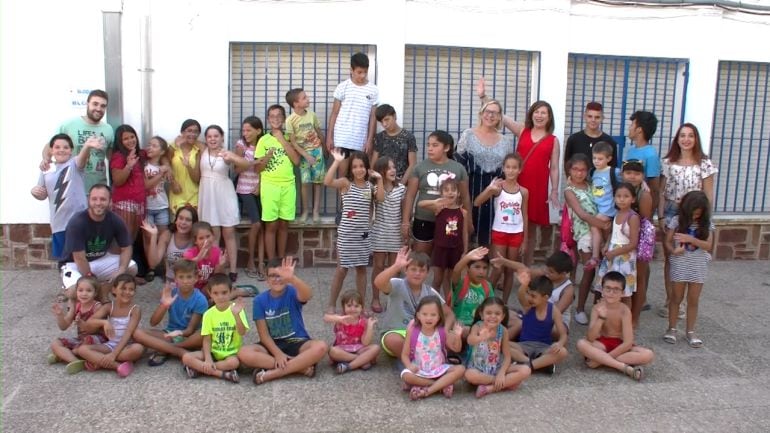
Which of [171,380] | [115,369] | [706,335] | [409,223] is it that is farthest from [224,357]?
[706,335]

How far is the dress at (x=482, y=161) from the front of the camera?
6.39 meters

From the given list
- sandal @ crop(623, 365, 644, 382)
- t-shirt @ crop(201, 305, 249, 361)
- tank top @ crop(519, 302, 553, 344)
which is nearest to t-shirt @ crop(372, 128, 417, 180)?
tank top @ crop(519, 302, 553, 344)

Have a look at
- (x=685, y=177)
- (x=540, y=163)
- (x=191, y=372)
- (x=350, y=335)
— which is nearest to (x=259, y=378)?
(x=191, y=372)

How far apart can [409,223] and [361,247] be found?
0.47m

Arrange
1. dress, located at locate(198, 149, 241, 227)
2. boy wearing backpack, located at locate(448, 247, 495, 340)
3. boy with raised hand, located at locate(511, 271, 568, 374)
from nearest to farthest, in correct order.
Result: boy with raised hand, located at locate(511, 271, 568, 374), boy wearing backpack, located at locate(448, 247, 495, 340), dress, located at locate(198, 149, 241, 227)

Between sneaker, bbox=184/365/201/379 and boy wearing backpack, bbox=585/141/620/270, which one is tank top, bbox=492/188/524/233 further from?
sneaker, bbox=184/365/201/379

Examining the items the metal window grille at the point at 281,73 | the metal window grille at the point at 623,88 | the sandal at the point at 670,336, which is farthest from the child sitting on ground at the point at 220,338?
the metal window grille at the point at 623,88

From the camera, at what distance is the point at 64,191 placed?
226 inches

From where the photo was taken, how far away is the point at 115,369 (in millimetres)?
4488

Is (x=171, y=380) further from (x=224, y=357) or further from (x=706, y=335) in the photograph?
(x=706, y=335)

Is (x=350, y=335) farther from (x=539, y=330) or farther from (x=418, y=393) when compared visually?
(x=539, y=330)

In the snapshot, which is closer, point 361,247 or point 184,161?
point 361,247

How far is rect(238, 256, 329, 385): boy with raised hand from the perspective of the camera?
4.46 metres

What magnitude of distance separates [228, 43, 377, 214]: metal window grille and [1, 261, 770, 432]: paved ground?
275 cm
